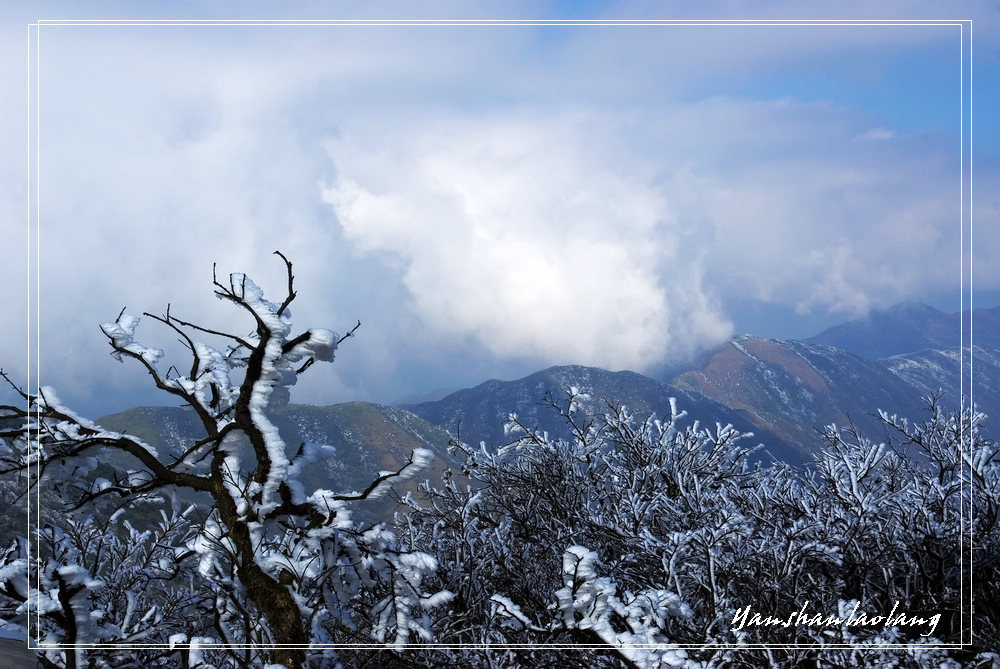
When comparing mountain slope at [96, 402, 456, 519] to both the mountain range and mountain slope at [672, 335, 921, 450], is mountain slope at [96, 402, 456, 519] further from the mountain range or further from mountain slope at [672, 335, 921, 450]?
mountain slope at [672, 335, 921, 450]

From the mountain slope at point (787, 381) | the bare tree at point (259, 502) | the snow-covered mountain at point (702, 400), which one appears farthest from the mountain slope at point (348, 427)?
the bare tree at point (259, 502)

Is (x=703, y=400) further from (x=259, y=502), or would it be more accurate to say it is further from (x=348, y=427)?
(x=259, y=502)

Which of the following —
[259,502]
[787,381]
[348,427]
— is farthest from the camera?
[348,427]

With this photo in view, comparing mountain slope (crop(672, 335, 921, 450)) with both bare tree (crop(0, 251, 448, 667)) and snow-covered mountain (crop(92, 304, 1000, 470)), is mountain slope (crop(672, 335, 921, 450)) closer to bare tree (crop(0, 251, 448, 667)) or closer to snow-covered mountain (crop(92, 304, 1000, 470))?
snow-covered mountain (crop(92, 304, 1000, 470))

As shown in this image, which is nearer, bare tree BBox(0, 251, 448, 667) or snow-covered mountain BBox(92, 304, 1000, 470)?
bare tree BBox(0, 251, 448, 667)

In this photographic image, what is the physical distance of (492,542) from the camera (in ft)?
25.1

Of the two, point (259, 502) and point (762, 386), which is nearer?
point (259, 502)

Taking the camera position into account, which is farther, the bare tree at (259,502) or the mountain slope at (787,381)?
the mountain slope at (787,381)

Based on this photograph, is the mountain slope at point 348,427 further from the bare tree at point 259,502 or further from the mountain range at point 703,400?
the bare tree at point 259,502

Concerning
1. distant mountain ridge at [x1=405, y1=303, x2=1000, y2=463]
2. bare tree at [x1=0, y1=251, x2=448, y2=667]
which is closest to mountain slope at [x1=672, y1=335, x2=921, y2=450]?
distant mountain ridge at [x1=405, y1=303, x2=1000, y2=463]

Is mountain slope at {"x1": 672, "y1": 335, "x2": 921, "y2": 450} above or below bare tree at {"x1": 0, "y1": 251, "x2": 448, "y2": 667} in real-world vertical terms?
above

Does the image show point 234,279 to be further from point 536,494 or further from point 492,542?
point 536,494

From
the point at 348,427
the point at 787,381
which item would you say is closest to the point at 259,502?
the point at 348,427

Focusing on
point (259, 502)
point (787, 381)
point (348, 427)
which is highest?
point (348, 427)
